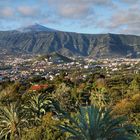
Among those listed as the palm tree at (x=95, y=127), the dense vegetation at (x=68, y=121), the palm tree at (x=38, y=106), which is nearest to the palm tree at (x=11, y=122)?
the dense vegetation at (x=68, y=121)

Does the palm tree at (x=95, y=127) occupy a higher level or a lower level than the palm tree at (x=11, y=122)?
higher

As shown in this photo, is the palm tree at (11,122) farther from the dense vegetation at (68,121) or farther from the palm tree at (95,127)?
the palm tree at (95,127)

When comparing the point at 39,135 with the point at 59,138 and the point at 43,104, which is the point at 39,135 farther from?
the point at 43,104

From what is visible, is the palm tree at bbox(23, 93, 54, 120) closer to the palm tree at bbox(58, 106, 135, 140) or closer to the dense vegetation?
the dense vegetation

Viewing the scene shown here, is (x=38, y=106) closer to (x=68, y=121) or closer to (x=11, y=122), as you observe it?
(x=11, y=122)

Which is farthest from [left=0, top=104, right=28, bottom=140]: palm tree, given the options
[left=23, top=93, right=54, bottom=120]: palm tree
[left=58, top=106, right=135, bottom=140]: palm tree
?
[left=58, top=106, right=135, bottom=140]: palm tree

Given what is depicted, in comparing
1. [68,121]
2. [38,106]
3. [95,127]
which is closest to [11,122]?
[68,121]
